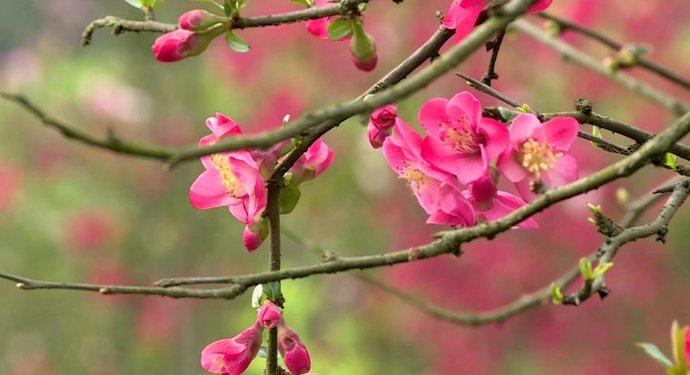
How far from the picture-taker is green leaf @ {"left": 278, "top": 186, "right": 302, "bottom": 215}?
27.8 inches

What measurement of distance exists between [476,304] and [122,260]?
4.98ft

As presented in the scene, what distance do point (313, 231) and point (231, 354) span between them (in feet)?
9.68

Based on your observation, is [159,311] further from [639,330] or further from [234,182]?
[234,182]

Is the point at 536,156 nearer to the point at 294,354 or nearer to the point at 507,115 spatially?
the point at 507,115

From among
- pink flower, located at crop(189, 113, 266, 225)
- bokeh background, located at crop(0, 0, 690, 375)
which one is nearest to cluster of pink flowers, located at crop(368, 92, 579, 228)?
pink flower, located at crop(189, 113, 266, 225)

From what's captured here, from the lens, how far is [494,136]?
63cm

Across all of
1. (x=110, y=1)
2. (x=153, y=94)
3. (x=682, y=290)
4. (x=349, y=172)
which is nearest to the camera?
(x=682, y=290)

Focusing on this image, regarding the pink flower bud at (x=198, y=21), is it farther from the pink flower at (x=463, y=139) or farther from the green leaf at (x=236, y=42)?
the pink flower at (x=463, y=139)

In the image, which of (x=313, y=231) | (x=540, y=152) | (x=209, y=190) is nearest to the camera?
(x=540, y=152)

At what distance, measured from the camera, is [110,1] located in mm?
4652

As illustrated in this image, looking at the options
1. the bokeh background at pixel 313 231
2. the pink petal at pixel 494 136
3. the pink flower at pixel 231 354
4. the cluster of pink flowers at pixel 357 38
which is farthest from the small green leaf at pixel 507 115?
the bokeh background at pixel 313 231

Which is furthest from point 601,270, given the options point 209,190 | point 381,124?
point 209,190

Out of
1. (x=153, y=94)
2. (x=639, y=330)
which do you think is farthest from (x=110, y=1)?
(x=639, y=330)

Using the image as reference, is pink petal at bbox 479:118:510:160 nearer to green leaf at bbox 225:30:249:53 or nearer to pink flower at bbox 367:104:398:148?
pink flower at bbox 367:104:398:148
